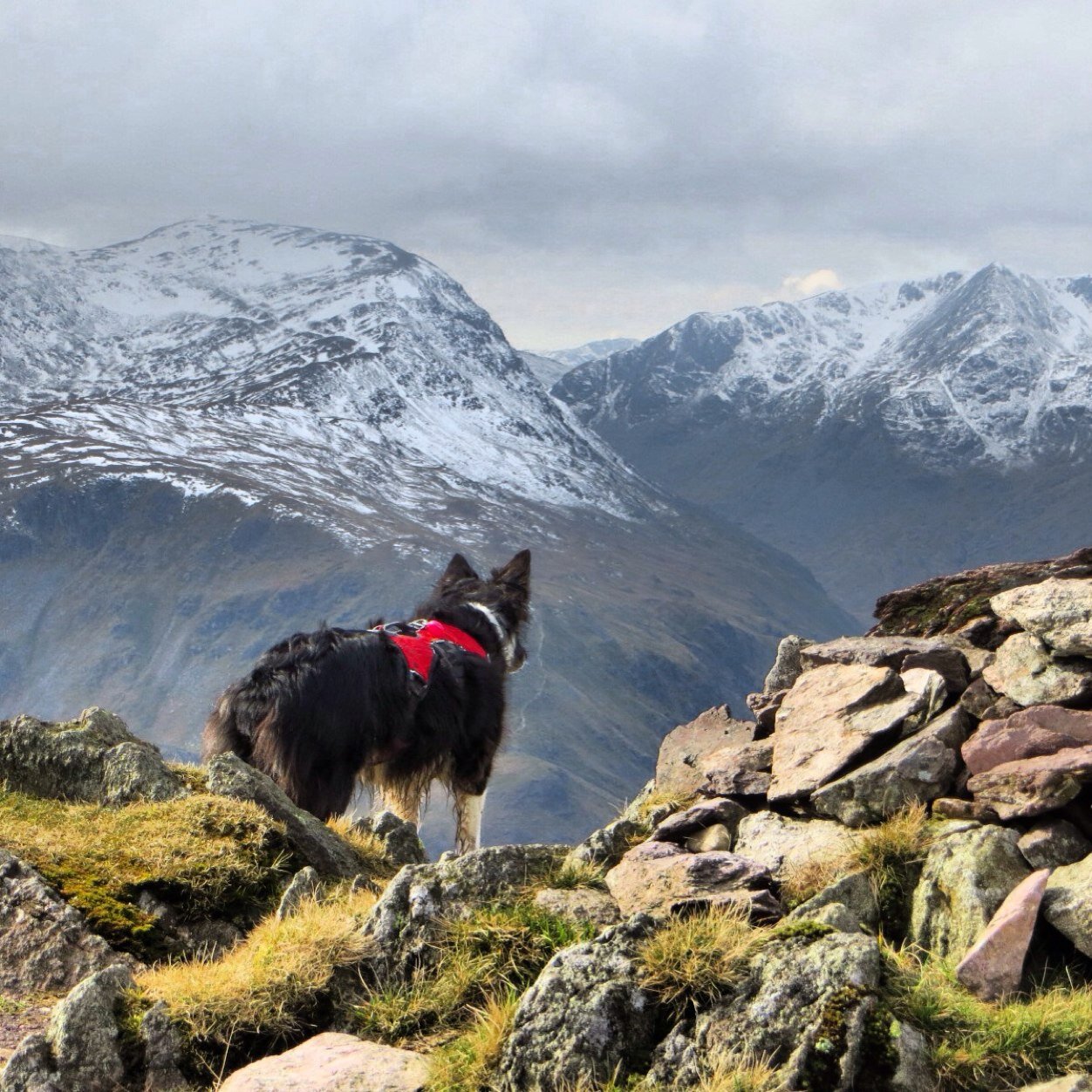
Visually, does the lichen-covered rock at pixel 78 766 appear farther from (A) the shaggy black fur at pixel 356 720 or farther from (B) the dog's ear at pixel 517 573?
(B) the dog's ear at pixel 517 573

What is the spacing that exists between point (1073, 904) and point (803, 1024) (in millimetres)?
2205

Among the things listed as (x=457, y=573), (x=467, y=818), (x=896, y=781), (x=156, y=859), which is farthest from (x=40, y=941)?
(x=457, y=573)

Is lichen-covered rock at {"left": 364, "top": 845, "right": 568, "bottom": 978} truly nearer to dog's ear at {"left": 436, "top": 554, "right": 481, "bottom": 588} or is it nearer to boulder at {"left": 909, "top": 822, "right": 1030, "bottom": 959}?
boulder at {"left": 909, "top": 822, "right": 1030, "bottom": 959}

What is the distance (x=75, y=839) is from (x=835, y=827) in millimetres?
5180

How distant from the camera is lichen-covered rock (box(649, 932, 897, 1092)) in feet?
18.7

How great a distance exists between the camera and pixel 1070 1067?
19.7 feet

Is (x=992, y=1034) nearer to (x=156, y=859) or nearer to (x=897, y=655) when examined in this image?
→ (x=897, y=655)

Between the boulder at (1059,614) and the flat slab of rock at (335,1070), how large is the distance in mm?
5842

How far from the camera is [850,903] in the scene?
7.70m

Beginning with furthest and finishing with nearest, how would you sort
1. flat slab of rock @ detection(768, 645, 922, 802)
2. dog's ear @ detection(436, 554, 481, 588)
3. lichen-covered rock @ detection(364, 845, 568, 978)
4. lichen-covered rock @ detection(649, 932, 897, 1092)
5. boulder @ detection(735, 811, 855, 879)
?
1. dog's ear @ detection(436, 554, 481, 588)
2. flat slab of rock @ detection(768, 645, 922, 802)
3. boulder @ detection(735, 811, 855, 879)
4. lichen-covered rock @ detection(364, 845, 568, 978)
5. lichen-covered rock @ detection(649, 932, 897, 1092)

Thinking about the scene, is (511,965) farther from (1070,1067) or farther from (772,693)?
(772,693)

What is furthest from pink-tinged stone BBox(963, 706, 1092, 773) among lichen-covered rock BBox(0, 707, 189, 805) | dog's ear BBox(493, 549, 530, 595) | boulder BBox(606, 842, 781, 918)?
dog's ear BBox(493, 549, 530, 595)

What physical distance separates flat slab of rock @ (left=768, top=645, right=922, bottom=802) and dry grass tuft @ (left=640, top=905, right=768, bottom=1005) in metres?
3.10

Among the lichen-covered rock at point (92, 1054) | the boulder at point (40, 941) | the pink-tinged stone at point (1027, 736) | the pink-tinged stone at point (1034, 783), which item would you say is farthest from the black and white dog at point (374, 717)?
the pink-tinged stone at point (1034, 783)
